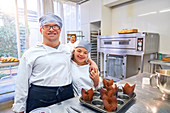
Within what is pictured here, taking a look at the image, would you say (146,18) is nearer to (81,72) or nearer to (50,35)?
(81,72)

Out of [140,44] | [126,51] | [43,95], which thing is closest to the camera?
[43,95]

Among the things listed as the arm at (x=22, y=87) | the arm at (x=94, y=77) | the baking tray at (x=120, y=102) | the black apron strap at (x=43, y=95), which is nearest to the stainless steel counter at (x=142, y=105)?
the baking tray at (x=120, y=102)

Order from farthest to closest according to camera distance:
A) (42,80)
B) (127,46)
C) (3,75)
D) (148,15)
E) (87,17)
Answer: (87,17), (3,75), (148,15), (127,46), (42,80)

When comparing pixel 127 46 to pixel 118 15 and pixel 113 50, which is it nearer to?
pixel 113 50

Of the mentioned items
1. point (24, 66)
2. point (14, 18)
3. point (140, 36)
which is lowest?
point (24, 66)

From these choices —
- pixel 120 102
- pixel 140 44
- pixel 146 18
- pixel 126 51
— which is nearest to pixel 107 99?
pixel 120 102

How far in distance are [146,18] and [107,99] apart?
116 inches

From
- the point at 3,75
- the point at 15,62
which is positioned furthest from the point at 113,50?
the point at 3,75

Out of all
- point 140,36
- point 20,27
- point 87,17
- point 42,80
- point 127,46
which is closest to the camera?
point 42,80

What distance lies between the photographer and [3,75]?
3201mm

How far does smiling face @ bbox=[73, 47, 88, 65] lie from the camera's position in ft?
3.54

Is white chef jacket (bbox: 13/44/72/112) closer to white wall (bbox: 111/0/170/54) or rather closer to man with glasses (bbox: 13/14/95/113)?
man with glasses (bbox: 13/14/95/113)

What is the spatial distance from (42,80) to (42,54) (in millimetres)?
232

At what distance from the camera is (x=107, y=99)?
58cm
